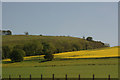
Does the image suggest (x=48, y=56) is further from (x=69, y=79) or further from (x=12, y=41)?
(x=12, y=41)

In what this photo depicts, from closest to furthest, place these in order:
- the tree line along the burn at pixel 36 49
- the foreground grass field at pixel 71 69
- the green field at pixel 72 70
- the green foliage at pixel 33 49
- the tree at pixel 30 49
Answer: the green field at pixel 72 70, the foreground grass field at pixel 71 69, the tree line along the burn at pixel 36 49, the tree at pixel 30 49, the green foliage at pixel 33 49

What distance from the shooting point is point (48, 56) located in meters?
73.2

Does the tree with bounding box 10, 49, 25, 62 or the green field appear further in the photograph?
the tree with bounding box 10, 49, 25, 62

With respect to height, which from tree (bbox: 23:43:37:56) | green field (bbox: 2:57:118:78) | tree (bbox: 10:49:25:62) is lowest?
green field (bbox: 2:57:118:78)

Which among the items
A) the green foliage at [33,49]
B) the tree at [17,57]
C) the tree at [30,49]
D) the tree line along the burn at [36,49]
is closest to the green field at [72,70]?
the tree line along the burn at [36,49]

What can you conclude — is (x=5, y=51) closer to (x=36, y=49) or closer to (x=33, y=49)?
(x=33, y=49)

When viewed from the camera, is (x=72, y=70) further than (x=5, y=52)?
No

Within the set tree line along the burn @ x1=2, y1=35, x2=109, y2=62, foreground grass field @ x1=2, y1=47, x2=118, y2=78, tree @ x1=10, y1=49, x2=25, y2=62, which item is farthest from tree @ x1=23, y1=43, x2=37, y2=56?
foreground grass field @ x1=2, y1=47, x2=118, y2=78

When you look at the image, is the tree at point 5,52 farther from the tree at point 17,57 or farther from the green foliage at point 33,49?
the tree at point 17,57

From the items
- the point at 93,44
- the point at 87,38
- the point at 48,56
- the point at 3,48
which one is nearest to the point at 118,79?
the point at 48,56

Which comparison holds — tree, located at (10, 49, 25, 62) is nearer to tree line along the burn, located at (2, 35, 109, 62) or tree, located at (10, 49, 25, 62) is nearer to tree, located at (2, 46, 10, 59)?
tree line along the burn, located at (2, 35, 109, 62)

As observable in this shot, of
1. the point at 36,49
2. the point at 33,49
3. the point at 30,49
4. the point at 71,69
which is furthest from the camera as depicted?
the point at 33,49

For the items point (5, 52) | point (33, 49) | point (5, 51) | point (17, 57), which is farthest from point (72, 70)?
point (33, 49)

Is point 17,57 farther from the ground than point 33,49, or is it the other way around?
point 33,49
